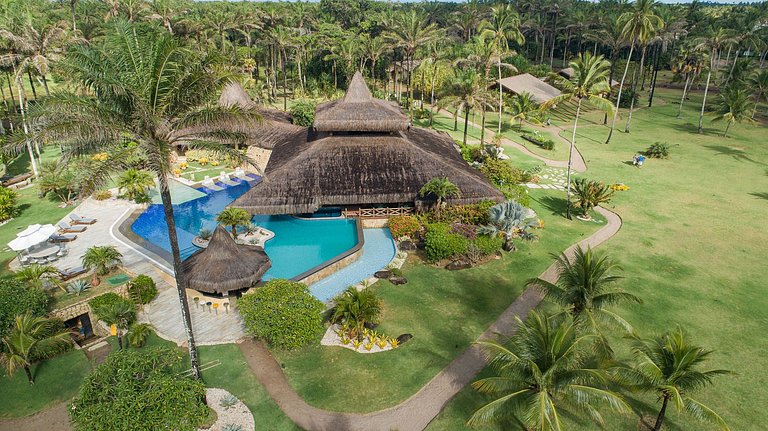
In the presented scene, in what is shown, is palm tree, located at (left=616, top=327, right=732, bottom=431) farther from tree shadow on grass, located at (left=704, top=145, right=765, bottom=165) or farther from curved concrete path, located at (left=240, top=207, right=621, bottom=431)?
tree shadow on grass, located at (left=704, top=145, right=765, bottom=165)

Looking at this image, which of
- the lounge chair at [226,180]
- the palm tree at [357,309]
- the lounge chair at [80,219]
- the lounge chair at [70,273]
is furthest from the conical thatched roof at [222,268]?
the lounge chair at [226,180]

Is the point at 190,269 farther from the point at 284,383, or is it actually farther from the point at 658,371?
the point at 658,371

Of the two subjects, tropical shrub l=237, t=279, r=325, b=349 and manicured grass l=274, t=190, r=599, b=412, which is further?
tropical shrub l=237, t=279, r=325, b=349

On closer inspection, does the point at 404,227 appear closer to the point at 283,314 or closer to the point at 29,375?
the point at 283,314

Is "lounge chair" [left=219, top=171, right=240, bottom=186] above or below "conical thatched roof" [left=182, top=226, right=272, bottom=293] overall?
below

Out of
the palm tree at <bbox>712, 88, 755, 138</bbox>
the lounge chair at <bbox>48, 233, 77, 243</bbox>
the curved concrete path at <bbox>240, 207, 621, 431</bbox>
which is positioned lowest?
the curved concrete path at <bbox>240, 207, 621, 431</bbox>

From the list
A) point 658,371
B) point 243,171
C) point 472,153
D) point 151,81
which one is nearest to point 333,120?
point 243,171

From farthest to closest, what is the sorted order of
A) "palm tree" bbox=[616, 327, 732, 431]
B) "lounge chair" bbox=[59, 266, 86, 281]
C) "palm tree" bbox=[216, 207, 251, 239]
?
"palm tree" bbox=[216, 207, 251, 239] < "lounge chair" bbox=[59, 266, 86, 281] < "palm tree" bbox=[616, 327, 732, 431]

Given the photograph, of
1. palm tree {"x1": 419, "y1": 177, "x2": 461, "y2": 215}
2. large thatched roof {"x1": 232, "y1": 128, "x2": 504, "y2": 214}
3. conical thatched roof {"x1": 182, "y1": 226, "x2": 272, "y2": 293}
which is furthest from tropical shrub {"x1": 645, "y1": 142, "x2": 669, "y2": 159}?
conical thatched roof {"x1": 182, "y1": 226, "x2": 272, "y2": 293}
